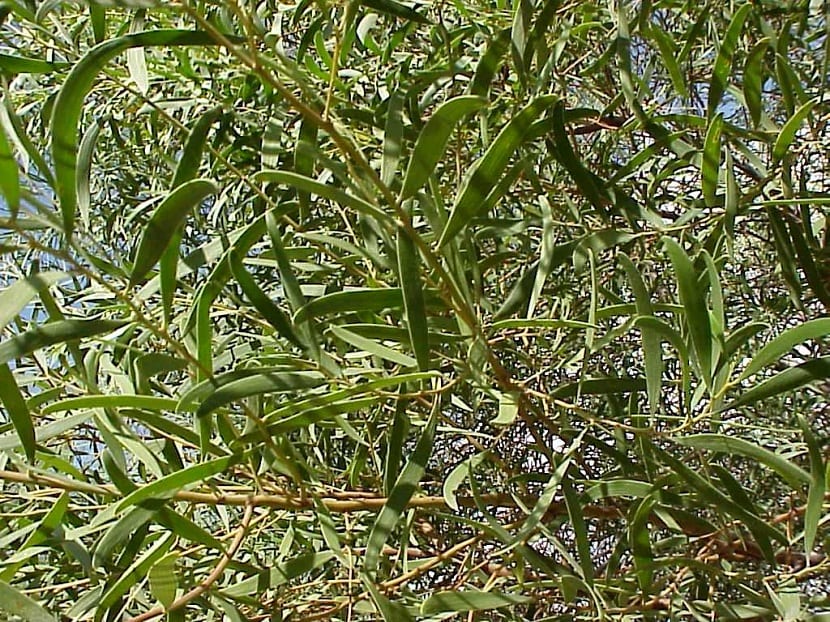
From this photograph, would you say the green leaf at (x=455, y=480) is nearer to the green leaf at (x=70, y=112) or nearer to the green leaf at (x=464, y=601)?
the green leaf at (x=464, y=601)

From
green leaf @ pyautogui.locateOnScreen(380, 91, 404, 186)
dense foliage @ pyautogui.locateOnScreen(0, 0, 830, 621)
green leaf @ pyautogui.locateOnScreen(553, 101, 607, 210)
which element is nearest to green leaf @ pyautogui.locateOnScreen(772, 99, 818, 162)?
dense foliage @ pyautogui.locateOnScreen(0, 0, 830, 621)

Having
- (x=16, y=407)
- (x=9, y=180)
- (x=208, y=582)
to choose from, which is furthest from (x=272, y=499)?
(x=9, y=180)

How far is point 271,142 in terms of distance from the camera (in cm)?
56

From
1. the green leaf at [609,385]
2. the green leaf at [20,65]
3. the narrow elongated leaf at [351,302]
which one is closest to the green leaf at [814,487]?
the green leaf at [609,385]

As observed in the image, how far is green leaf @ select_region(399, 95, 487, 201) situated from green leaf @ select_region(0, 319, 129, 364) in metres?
0.15

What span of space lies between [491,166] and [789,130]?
0.19m

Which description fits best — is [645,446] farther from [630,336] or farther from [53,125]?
[630,336]

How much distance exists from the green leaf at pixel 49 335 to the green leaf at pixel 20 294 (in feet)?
0.07

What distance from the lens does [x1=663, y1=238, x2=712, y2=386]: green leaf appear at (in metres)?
0.44

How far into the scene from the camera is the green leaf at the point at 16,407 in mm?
457

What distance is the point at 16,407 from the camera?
1.52ft

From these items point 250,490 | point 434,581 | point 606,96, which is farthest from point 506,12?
point 434,581

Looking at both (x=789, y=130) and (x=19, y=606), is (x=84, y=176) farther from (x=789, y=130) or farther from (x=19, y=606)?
(x=789, y=130)

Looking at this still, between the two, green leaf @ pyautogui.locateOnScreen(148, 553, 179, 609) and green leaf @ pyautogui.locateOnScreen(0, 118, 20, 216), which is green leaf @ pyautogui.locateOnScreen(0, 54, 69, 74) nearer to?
green leaf @ pyautogui.locateOnScreen(0, 118, 20, 216)
